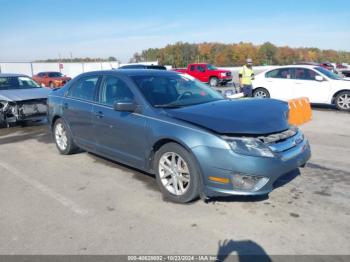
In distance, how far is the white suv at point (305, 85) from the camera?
11.7 m

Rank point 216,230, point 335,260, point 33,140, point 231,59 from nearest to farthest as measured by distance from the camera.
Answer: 1. point 335,260
2. point 216,230
3. point 33,140
4. point 231,59

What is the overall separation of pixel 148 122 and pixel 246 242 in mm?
1934

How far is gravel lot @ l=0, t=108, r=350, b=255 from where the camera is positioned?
3.26 meters

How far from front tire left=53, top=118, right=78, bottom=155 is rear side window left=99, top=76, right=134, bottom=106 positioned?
1390 millimetres

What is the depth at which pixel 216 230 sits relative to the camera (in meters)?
3.54

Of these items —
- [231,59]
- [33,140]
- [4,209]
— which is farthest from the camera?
[231,59]

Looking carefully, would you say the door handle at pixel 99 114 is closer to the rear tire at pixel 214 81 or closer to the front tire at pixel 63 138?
the front tire at pixel 63 138

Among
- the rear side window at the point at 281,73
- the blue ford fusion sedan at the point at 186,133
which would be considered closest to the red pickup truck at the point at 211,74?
the rear side window at the point at 281,73

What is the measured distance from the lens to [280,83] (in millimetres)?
12656

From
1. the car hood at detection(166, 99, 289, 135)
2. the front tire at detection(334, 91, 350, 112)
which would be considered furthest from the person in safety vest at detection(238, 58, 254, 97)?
the car hood at detection(166, 99, 289, 135)

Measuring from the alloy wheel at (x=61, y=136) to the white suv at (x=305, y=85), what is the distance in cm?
869

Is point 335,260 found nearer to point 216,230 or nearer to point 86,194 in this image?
point 216,230

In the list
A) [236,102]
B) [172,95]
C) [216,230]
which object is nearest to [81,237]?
[216,230]

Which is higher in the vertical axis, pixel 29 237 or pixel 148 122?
pixel 148 122
